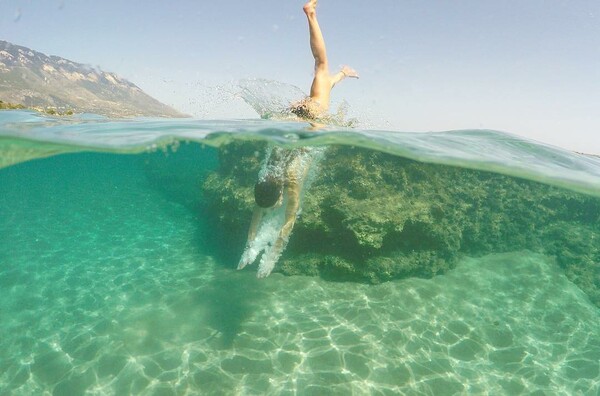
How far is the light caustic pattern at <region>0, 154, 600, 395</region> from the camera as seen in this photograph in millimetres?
7516

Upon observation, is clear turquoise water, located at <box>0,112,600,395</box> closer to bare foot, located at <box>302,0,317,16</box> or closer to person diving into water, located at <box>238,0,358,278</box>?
person diving into water, located at <box>238,0,358,278</box>

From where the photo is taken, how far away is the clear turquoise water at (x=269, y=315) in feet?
25.0

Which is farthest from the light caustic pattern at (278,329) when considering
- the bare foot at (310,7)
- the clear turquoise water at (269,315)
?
the bare foot at (310,7)

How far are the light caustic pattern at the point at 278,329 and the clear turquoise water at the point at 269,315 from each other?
43 millimetres

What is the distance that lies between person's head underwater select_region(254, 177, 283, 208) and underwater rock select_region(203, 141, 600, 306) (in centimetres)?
371

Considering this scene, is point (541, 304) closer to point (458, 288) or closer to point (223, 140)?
point (458, 288)

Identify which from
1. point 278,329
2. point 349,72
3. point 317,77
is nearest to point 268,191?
point 317,77

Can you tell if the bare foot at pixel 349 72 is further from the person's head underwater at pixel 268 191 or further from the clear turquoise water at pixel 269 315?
the person's head underwater at pixel 268 191

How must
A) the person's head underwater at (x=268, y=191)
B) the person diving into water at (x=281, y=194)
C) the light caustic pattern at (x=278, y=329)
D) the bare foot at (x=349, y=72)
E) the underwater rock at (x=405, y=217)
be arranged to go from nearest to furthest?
the person's head underwater at (x=268, y=191) → the person diving into water at (x=281, y=194) → the light caustic pattern at (x=278, y=329) → the bare foot at (x=349, y=72) → the underwater rock at (x=405, y=217)

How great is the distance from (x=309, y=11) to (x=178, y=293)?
886 cm

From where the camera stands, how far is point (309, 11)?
734cm

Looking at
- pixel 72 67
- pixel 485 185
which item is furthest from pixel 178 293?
pixel 72 67

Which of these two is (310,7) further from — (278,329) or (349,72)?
(278,329)

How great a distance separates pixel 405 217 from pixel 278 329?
519 centimetres
